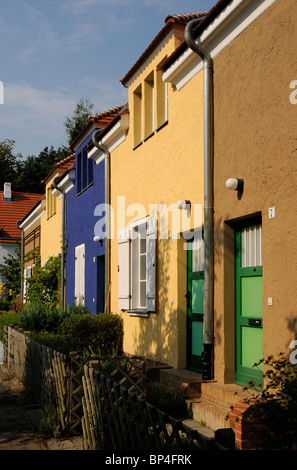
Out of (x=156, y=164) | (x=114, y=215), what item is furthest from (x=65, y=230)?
(x=156, y=164)

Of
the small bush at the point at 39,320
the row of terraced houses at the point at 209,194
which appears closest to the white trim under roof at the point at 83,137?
the row of terraced houses at the point at 209,194

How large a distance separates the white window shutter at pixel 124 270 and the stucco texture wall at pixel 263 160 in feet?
12.7

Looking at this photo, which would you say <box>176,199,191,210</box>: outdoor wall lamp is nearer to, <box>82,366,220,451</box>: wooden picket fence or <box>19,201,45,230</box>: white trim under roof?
<box>82,366,220,451</box>: wooden picket fence

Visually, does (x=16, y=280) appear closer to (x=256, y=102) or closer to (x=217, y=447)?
(x=256, y=102)

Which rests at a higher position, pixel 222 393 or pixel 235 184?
pixel 235 184

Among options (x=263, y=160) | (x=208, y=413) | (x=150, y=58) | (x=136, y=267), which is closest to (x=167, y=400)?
(x=208, y=413)

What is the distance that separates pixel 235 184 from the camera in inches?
267

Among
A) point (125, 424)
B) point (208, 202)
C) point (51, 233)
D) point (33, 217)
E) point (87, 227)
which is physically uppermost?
point (33, 217)

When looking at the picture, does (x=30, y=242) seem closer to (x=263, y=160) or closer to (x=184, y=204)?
(x=184, y=204)

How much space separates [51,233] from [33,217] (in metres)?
4.85

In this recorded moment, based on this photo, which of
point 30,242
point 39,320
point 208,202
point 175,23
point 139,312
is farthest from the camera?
point 30,242

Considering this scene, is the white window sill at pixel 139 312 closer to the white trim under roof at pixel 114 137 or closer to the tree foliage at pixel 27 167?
the white trim under roof at pixel 114 137

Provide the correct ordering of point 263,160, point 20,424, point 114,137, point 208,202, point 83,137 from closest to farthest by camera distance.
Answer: point 263,160 → point 20,424 → point 208,202 → point 114,137 → point 83,137

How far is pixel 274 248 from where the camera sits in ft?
20.0
